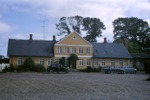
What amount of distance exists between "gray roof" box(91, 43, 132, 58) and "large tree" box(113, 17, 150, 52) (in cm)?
2081

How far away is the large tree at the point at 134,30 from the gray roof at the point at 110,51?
20.8 m

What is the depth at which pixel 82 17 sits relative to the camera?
94312mm

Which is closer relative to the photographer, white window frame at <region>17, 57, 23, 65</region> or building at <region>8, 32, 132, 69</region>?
white window frame at <region>17, 57, 23, 65</region>

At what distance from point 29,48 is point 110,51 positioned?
18.1 m

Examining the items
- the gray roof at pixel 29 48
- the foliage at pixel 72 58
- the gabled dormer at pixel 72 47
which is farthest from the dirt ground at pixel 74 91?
the gabled dormer at pixel 72 47

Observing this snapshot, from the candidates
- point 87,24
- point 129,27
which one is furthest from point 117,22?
point 87,24

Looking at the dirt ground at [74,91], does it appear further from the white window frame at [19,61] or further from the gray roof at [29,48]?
the gray roof at [29,48]

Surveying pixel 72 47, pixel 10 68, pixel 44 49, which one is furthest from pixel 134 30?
pixel 10 68

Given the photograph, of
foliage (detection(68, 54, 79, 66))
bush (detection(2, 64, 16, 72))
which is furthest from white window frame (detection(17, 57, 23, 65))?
foliage (detection(68, 54, 79, 66))

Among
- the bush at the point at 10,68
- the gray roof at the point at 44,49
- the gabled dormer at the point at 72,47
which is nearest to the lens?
the bush at the point at 10,68

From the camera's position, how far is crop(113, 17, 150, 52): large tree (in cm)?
9500

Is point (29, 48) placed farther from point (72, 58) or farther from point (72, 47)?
point (72, 58)

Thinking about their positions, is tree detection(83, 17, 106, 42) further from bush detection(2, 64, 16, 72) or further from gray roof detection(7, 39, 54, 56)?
bush detection(2, 64, 16, 72)

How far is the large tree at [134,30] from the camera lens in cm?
9500
